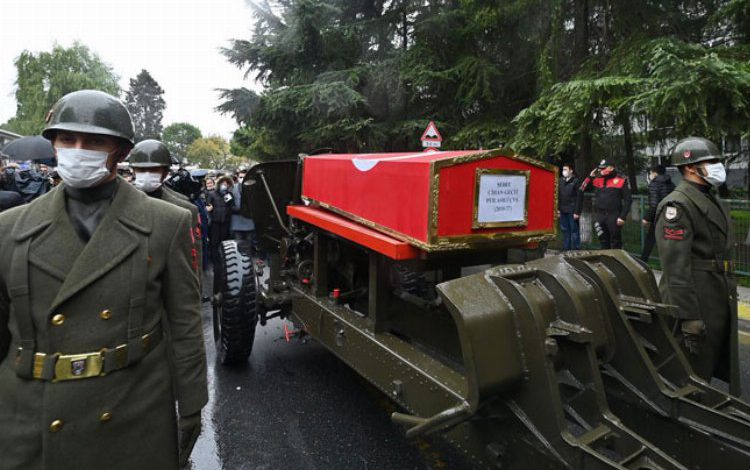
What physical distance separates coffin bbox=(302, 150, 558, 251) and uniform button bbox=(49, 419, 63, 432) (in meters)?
1.86

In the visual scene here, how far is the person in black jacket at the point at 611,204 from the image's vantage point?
9.55 meters

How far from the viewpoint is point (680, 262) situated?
3.47m

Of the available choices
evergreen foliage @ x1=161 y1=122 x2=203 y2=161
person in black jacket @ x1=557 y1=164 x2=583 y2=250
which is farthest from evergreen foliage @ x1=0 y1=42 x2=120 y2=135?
evergreen foliage @ x1=161 y1=122 x2=203 y2=161

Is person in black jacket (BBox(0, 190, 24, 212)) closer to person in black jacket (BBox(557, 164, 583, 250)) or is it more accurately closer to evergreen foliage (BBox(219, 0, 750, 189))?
evergreen foliage (BBox(219, 0, 750, 189))

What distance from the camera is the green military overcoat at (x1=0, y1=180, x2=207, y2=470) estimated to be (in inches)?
64.6

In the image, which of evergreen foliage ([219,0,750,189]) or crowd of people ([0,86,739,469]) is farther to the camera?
evergreen foliage ([219,0,750,189])

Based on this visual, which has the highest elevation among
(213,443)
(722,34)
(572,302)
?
(722,34)

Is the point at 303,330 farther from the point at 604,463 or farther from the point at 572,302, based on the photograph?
the point at 604,463

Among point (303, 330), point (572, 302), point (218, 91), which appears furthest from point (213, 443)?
point (218, 91)

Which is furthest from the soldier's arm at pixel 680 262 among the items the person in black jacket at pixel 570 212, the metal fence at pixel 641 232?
the person in black jacket at pixel 570 212

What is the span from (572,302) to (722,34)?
1100 cm

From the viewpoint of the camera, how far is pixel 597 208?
9.85 metres

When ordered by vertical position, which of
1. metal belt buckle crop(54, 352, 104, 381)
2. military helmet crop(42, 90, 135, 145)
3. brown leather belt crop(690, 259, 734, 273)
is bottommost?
metal belt buckle crop(54, 352, 104, 381)

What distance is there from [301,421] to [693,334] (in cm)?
282
